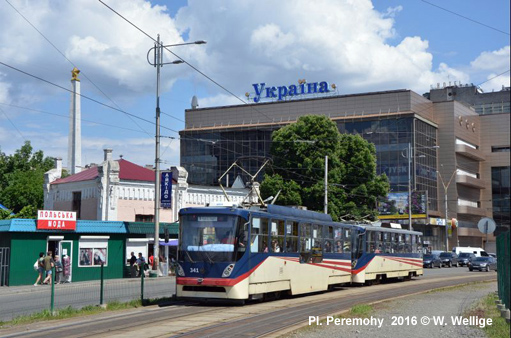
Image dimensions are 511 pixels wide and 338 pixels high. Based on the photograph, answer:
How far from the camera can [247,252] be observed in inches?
781

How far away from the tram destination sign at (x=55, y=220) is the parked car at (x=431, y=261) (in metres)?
37.5

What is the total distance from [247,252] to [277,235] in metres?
2.19

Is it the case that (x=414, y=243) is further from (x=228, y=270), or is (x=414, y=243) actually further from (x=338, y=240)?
(x=228, y=270)

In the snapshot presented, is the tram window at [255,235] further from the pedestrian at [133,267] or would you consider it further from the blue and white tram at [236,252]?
the pedestrian at [133,267]

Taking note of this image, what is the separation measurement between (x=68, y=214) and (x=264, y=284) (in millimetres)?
17745

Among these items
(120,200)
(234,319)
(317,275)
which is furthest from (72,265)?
(234,319)

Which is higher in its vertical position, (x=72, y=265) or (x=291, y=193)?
(x=291, y=193)

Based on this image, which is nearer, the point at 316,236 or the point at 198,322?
the point at 198,322

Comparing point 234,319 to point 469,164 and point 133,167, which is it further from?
point 469,164

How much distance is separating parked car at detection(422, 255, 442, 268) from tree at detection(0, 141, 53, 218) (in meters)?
36.9

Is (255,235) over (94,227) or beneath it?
beneath

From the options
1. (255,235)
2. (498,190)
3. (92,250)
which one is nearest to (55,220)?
(92,250)

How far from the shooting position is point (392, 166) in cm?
8119

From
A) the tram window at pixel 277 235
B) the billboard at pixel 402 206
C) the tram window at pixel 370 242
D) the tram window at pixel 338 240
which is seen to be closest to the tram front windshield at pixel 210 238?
the tram window at pixel 277 235
